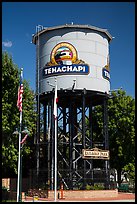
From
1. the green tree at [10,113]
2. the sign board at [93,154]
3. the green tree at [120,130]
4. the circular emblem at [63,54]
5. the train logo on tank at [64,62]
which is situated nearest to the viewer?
the green tree at [10,113]

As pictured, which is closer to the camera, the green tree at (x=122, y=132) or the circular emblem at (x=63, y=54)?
the circular emblem at (x=63, y=54)

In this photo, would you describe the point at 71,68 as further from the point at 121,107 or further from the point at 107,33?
the point at 121,107

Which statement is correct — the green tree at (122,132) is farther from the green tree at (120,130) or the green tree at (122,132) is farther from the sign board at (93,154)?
the sign board at (93,154)

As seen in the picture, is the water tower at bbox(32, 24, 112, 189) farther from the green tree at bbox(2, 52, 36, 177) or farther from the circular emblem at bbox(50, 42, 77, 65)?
the green tree at bbox(2, 52, 36, 177)

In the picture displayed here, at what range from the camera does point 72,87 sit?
3684cm

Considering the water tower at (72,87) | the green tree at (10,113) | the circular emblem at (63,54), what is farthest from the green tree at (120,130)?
the green tree at (10,113)

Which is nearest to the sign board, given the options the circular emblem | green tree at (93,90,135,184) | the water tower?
the water tower

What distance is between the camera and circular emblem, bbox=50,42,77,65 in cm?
3766

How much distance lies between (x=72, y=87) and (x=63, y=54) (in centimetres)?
374

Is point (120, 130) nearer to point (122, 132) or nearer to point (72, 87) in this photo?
point (122, 132)

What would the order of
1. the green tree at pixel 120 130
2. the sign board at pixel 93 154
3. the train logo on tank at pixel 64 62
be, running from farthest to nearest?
the green tree at pixel 120 130
the train logo on tank at pixel 64 62
the sign board at pixel 93 154

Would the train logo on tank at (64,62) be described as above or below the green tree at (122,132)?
above

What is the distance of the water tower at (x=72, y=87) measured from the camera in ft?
121

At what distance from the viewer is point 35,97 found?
39219 millimetres
